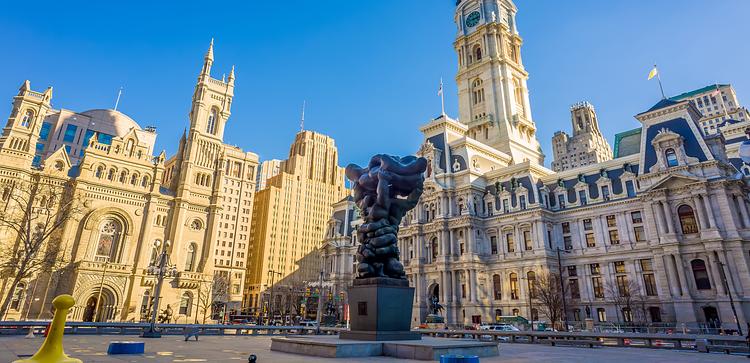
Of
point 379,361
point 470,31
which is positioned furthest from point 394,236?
point 470,31

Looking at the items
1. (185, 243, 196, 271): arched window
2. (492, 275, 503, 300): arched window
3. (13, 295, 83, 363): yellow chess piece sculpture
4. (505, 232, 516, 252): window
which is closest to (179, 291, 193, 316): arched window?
(185, 243, 196, 271): arched window

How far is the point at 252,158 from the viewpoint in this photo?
111 meters

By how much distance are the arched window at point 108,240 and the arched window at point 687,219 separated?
70012mm

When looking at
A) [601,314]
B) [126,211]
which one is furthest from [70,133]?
[601,314]

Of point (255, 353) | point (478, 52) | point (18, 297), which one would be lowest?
point (255, 353)

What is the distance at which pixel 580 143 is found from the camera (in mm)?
139625

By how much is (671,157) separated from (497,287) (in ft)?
84.0

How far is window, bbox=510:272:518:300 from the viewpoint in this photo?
53.0 meters

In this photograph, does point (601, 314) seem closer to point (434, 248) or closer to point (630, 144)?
point (434, 248)

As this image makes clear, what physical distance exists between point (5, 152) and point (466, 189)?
202 ft

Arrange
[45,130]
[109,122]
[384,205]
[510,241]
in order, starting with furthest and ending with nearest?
1. [109,122]
2. [45,130]
3. [510,241]
4. [384,205]

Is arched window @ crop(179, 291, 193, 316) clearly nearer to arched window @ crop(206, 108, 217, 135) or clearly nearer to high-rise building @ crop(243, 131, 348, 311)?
arched window @ crop(206, 108, 217, 135)

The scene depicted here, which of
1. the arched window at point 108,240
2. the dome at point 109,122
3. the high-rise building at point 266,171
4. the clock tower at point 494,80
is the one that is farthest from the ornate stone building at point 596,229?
the high-rise building at point 266,171

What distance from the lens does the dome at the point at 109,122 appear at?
8794 centimetres
